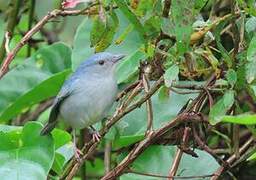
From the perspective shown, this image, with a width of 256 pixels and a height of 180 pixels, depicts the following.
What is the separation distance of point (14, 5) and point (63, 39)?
28.1 inches

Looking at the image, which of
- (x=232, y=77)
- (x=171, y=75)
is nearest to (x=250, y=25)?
(x=232, y=77)

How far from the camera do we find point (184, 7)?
74.9 inches

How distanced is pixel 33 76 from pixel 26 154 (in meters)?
1.01

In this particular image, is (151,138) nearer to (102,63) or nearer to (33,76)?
(102,63)

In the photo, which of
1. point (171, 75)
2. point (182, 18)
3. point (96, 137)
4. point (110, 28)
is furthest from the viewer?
point (96, 137)

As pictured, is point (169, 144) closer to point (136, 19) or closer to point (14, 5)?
point (136, 19)

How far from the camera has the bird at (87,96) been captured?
2.54 m

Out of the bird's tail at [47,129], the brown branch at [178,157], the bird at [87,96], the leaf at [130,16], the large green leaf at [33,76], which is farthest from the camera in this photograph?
the large green leaf at [33,76]

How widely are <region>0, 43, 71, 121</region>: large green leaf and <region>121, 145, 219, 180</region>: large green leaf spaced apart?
0.73 m

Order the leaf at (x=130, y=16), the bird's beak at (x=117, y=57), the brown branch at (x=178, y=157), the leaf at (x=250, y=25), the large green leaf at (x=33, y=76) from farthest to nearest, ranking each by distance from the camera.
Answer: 1. the large green leaf at (x=33, y=76)
2. the bird's beak at (x=117, y=57)
3. the brown branch at (x=178, y=157)
4. the leaf at (x=250, y=25)
5. the leaf at (x=130, y=16)

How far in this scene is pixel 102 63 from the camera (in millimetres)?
2707

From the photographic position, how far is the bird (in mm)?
2537

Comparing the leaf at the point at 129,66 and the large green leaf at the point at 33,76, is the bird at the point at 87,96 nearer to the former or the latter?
the leaf at the point at 129,66

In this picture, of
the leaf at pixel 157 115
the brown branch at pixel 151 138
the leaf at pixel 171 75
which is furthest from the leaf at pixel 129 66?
the leaf at pixel 171 75
